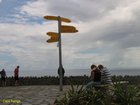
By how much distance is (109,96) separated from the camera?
587 inches

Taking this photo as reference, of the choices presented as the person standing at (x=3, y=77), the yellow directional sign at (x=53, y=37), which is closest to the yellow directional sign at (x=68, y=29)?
the yellow directional sign at (x=53, y=37)

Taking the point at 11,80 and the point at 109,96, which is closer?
the point at 109,96

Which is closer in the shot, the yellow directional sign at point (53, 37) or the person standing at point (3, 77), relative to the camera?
the yellow directional sign at point (53, 37)

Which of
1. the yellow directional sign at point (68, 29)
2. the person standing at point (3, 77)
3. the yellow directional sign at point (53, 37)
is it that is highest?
the yellow directional sign at point (68, 29)

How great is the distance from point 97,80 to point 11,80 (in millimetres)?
16354

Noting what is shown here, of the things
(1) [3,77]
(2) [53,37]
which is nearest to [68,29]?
(2) [53,37]

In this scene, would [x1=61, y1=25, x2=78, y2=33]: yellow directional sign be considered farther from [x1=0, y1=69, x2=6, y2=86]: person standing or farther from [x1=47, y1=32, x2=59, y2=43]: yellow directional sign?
[x1=0, y1=69, x2=6, y2=86]: person standing

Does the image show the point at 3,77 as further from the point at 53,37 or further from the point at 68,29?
the point at 68,29

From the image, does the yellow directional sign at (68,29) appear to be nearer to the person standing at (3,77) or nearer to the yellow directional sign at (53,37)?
the yellow directional sign at (53,37)

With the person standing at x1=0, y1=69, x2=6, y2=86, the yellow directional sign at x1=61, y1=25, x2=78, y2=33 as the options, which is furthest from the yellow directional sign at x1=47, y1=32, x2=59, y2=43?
the person standing at x1=0, y1=69, x2=6, y2=86

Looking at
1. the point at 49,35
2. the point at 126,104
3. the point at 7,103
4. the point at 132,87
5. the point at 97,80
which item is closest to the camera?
A: the point at 126,104

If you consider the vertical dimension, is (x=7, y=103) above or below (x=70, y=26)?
below

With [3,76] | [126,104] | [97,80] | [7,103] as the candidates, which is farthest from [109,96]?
[3,76]

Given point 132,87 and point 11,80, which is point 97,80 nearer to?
point 132,87
